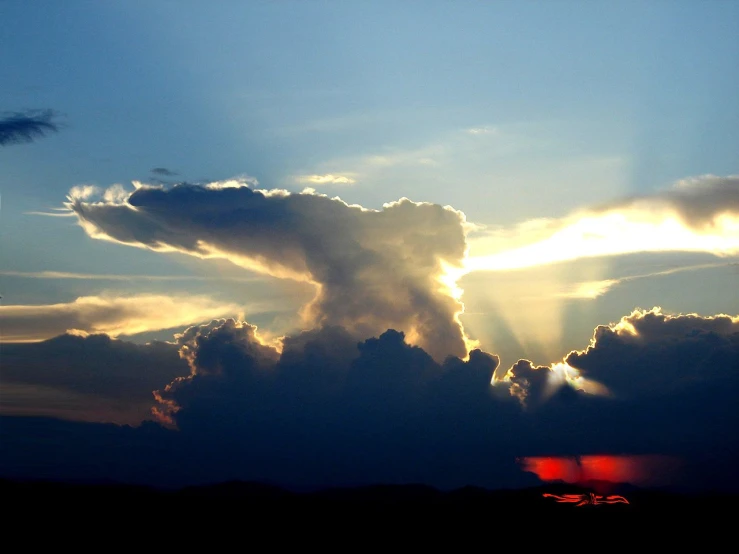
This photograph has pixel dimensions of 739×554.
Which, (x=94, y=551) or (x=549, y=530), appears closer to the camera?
(x=549, y=530)

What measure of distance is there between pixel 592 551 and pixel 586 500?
14308 mm

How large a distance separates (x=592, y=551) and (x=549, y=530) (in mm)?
22315

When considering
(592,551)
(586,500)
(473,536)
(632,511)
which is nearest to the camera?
(592,551)

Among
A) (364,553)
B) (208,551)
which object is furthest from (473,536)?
(208,551)

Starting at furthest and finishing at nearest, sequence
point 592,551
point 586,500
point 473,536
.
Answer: point 473,536
point 586,500
point 592,551

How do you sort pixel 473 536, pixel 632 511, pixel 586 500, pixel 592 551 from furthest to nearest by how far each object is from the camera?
1. pixel 473 536
2. pixel 632 511
3. pixel 586 500
4. pixel 592 551

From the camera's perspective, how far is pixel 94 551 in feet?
641

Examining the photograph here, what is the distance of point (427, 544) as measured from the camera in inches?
7520

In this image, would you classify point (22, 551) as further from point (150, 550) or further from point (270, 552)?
point (270, 552)

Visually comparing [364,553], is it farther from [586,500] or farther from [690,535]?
[690,535]

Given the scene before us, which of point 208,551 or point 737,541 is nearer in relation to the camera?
point 737,541

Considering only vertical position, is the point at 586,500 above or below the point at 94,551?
above

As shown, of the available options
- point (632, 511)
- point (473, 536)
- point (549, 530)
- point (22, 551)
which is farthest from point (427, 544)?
point (22, 551)

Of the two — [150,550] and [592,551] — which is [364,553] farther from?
[592,551]
